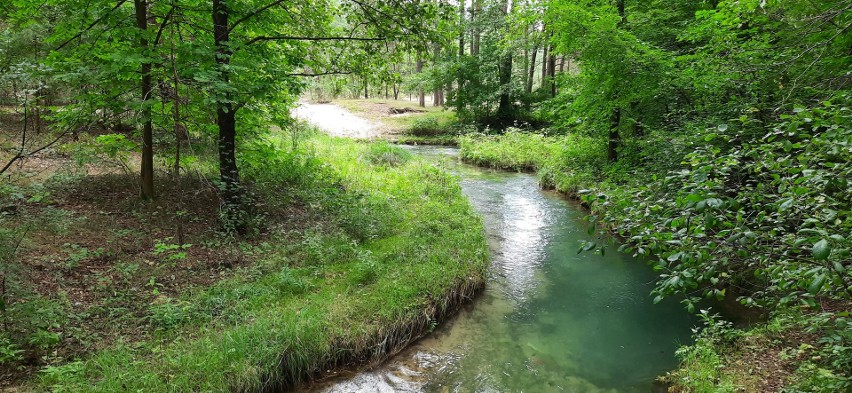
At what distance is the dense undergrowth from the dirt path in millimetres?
20207

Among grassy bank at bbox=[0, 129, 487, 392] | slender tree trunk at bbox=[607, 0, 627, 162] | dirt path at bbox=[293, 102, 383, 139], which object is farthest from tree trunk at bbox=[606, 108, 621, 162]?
dirt path at bbox=[293, 102, 383, 139]

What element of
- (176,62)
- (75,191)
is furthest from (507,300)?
(75,191)

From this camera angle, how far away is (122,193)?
804 cm

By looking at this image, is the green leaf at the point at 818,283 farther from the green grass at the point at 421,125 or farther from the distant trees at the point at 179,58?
the green grass at the point at 421,125

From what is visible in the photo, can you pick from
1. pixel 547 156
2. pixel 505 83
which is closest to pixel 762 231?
pixel 547 156

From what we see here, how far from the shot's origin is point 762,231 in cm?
354

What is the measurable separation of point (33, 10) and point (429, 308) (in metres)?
7.96

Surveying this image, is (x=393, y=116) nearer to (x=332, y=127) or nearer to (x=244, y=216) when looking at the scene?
(x=332, y=127)

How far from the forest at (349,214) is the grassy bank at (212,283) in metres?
0.04

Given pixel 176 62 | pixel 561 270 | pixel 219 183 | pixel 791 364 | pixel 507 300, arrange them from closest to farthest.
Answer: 1. pixel 791 364
2. pixel 176 62
3. pixel 219 183
4. pixel 507 300
5. pixel 561 270

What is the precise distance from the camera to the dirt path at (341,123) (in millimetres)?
27061

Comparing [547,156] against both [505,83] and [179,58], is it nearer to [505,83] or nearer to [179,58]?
[505,83]

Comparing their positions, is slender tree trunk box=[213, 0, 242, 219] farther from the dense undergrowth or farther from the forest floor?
the forest floor

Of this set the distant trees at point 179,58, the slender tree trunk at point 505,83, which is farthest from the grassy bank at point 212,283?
the slender tree trunk at point 505,83
